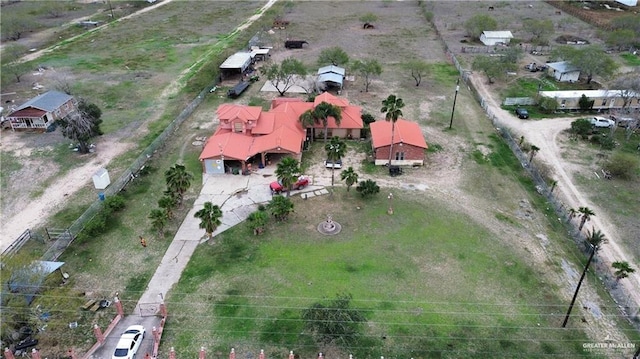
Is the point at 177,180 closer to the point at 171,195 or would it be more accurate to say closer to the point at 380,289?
the point at 171,195

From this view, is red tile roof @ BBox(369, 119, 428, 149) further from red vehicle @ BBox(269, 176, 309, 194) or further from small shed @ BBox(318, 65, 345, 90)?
small shed @ BBox(318, 65, 345, 90)

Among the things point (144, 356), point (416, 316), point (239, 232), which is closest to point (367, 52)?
point (239, 232)

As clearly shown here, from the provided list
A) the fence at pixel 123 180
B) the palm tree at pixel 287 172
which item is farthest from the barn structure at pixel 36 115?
the palm tree at pixel 287 172

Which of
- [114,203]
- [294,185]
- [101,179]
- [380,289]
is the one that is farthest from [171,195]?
[380,289]

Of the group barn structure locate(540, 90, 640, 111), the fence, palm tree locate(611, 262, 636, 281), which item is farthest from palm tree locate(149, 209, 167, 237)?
barn structure locate(540, 90, 640, 111)

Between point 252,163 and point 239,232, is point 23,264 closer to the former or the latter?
point 239,232
